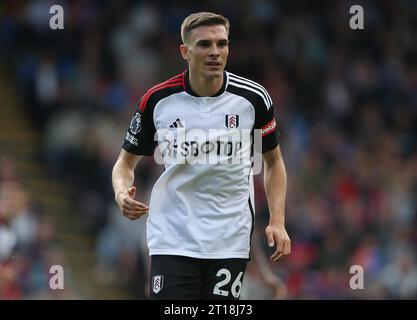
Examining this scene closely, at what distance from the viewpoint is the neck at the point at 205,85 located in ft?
23.5

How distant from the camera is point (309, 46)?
1808 cm

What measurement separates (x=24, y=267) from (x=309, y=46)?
6955 millimetres

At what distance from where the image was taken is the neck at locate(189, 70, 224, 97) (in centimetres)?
717

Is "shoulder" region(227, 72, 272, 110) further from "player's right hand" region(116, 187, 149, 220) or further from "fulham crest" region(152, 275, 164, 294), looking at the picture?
"fulham crest" region(152, 275, 164, 294)

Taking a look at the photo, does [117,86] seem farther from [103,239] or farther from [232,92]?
[232,92]

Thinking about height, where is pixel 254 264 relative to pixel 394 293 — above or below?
above

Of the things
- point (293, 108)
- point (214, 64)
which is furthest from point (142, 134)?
point (293, 108)

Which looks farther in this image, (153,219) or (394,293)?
(394,293)

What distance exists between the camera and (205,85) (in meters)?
7.17

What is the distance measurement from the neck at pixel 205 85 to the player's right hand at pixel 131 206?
84 centimetres

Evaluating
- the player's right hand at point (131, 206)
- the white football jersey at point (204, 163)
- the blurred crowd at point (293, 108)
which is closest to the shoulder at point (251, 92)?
the white football jersey at point (204, 163)

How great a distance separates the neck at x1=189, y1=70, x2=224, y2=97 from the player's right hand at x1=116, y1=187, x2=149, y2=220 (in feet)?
2.75

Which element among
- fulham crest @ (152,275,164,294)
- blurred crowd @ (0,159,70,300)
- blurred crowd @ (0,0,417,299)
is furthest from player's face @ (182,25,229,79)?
blurred crowd @ (0,0,417,299)

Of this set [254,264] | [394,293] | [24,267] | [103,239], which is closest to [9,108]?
[103,239]
